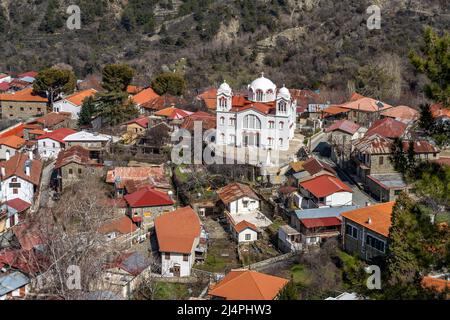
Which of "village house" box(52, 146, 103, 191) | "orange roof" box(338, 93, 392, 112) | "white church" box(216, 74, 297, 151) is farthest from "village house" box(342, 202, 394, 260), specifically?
"orange roof" box(338, 93, 392, 112)

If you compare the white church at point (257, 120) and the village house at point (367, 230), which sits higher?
the white church at point (257, 120)

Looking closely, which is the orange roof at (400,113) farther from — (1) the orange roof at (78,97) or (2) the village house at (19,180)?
(2) the village house at (19,180)

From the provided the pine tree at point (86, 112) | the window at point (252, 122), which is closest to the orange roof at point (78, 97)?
the pine tree at point (86, 112)

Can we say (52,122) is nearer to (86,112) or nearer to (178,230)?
(86,112)

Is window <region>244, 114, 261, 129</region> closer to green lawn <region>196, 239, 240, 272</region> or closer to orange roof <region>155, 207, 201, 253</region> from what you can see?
orange roof <region>155, 207, 201, 253</region>
